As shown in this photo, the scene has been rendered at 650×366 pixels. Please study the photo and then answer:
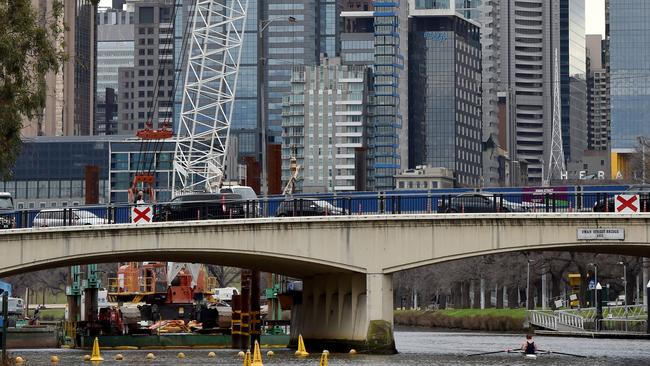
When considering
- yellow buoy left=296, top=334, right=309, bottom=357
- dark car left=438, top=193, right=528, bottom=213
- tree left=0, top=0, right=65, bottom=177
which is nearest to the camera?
tree left=0, top=0, right=65, bottom=177

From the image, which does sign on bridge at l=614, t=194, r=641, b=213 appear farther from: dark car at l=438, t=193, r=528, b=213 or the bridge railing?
dark car at l=438, t=193, r=528, b=213

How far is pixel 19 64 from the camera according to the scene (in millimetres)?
60562

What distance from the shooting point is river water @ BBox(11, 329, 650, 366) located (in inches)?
3068

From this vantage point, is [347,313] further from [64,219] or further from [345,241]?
[64,219]

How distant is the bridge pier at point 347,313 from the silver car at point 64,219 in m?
12.4

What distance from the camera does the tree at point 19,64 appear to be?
60.3 meters

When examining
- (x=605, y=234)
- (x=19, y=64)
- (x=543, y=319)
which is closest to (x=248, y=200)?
(x=605, y=234)

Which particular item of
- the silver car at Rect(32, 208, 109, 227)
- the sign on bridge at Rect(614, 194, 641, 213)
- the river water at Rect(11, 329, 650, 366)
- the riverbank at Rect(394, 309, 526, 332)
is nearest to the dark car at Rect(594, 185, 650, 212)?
the sign on bridge at Rect(614, 194, 641, 213)

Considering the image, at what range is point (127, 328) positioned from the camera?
365 feet

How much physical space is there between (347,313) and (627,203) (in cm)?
1510

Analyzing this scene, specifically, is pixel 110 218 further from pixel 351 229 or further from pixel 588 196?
pixel 588 196

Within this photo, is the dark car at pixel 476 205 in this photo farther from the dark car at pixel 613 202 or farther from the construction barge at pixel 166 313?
the construction barge at pixel 166 313

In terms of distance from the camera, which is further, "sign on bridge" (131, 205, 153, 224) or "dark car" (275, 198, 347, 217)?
"dark car" (275, 198, 347, 217)

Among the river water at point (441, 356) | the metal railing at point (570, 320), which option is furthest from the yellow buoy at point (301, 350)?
the metal railing at point (570, 320)
